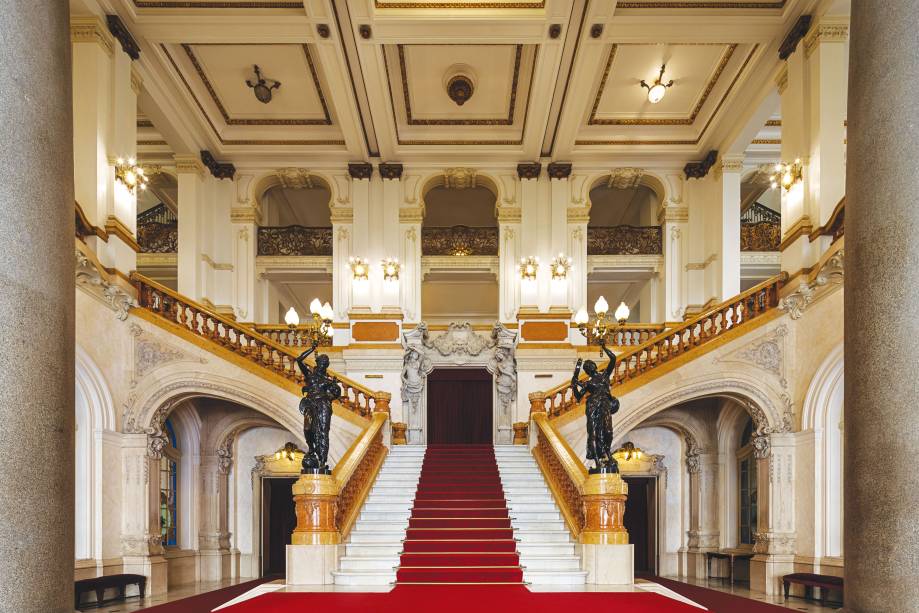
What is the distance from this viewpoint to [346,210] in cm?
1602

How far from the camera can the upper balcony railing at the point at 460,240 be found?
54.9ft

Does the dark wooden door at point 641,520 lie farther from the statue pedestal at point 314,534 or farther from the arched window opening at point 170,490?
the statue pedestal at point 314,534

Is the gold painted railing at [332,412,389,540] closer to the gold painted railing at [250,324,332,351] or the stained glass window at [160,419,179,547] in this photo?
the gold painted railing at [250,324,332,351]

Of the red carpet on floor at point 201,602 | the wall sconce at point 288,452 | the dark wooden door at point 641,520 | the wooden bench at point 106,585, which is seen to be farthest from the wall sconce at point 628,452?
the wooden bench at point 106,585

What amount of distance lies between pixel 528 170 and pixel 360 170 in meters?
3.40

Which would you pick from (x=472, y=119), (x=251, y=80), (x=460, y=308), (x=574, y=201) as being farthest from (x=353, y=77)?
(x=460, y=308)

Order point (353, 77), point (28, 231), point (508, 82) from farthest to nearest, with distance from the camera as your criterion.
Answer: point (508, 82), point (353, 77), point (28, 231)

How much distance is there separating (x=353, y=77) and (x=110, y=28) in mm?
3599

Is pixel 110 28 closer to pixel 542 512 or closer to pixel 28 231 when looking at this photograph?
pixel 542 512

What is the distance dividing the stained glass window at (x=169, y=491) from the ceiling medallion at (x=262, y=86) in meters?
5.93

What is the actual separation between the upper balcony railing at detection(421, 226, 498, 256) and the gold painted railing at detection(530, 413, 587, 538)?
5272 mm

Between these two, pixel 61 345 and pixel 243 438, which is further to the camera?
pixel 243 438

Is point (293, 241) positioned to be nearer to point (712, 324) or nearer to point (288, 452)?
point (288, 452)

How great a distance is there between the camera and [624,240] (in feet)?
54.2
